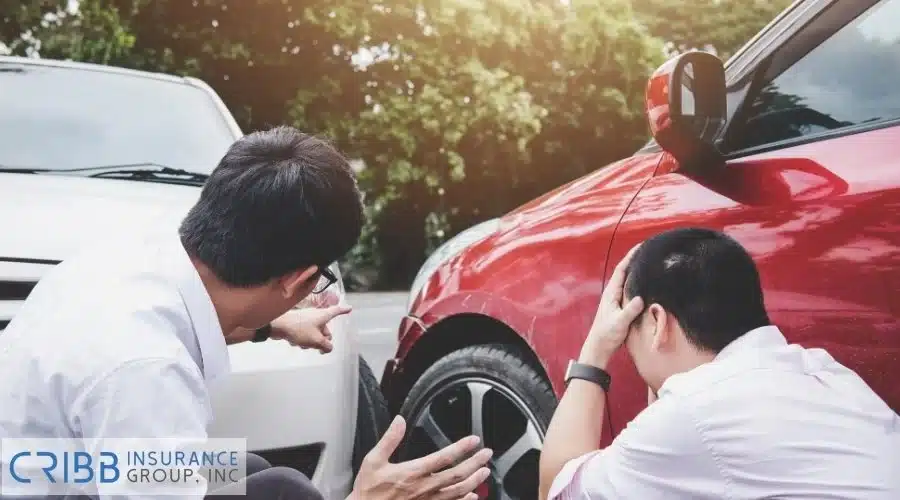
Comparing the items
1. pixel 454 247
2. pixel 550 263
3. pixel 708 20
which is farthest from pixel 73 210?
pixel 708 20

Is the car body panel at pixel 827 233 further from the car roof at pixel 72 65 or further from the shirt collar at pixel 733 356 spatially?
the car roof at pixel 72 65

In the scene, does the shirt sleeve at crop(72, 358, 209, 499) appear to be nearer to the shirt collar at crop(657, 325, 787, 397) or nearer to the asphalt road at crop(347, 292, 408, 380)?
the shirt collar at crop(657, 325, 787, 397)

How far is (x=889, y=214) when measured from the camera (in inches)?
75.9

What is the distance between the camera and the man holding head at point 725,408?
1669 millimetres

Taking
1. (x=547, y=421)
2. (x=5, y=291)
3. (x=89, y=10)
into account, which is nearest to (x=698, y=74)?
(x=547, y=421)

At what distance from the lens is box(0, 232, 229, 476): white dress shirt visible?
4.75ft

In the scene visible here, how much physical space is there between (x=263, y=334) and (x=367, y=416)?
28.9 inches

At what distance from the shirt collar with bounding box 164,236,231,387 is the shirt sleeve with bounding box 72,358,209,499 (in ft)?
0.58

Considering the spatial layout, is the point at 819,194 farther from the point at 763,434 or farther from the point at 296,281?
the point at 296,281

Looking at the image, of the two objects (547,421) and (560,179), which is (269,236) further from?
(560,179)

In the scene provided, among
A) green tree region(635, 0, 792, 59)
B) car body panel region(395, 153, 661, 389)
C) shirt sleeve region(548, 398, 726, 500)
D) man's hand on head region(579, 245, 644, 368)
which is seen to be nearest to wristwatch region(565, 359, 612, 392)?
man's hand on head region(579, 245, 644, 368)

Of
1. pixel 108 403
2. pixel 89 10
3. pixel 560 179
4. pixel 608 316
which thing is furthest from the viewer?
pixel 560 179

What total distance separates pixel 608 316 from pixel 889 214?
1.99 ft

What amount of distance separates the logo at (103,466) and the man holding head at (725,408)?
796mm
